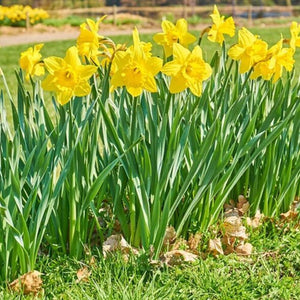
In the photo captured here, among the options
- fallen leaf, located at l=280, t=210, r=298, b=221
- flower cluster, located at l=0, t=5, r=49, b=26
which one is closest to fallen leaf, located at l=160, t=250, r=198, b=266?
fallen leaf, located at l=280, t=210, r=298, b=221

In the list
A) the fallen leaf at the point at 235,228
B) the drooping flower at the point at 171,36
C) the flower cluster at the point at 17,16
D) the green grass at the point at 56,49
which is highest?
the drooping flower at the point at 171,36

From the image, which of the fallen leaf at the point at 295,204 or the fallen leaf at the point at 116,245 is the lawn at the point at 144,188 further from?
the fallen leaf at the point at 295,204

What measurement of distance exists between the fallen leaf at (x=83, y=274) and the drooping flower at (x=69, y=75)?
0.69 meters

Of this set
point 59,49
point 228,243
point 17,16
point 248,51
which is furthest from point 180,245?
point 17,16

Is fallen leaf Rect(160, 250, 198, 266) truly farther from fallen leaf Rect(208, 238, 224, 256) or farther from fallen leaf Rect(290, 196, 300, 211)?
fallen leaf Rect(290, 196, 300, 211)

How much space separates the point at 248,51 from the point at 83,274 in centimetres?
113

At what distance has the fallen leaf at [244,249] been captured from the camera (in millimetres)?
2635

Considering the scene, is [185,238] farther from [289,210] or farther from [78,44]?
[78,44]

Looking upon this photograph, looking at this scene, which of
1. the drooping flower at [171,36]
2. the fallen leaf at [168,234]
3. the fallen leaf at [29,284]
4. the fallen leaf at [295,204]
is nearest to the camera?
the fallen leaf at [29,284]

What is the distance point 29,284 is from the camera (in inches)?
92.2

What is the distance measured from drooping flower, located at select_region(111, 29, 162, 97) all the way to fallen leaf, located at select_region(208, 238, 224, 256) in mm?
776

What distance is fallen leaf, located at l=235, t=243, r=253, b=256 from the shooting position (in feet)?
8.64

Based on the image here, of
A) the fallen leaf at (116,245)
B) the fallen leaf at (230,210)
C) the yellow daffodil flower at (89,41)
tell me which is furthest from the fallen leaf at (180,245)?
the yellow daffodil flower at (89,41)

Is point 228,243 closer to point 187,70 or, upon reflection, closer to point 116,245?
point 116,245
